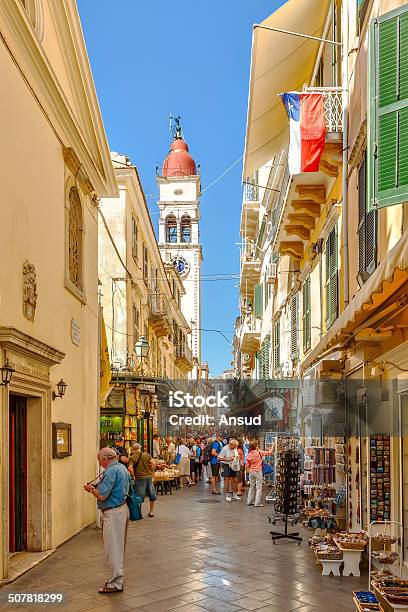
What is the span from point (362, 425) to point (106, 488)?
13.2 ft

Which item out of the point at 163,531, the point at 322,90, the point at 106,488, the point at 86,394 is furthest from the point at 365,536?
the point at 322,90

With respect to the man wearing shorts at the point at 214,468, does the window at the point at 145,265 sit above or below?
above

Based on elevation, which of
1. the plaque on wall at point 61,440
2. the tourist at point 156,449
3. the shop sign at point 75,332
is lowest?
the tourist at point 156,449

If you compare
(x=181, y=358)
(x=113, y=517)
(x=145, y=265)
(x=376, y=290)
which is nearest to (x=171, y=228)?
(x=181, y=358)

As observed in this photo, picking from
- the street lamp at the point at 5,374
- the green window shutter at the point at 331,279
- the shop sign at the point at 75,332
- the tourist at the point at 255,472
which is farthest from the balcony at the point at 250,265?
the street lamp at the point at 5,374

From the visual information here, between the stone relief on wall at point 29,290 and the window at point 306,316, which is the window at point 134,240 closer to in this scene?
the window at point 306,316

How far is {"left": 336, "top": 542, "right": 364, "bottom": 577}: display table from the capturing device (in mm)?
9016

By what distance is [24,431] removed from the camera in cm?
1061

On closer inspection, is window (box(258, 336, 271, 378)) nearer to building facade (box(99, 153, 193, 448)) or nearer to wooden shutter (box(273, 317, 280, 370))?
wooden shutter (box(273, 317, 280, 370))

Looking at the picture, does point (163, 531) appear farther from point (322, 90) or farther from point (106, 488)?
point (322, 90)

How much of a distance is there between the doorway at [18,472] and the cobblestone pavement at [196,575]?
62 cm

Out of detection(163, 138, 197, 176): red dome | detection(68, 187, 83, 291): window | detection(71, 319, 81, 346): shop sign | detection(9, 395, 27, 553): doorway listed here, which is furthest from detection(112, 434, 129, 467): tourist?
detection(163, 138, 197, 176): red dome

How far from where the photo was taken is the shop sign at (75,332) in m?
12.8

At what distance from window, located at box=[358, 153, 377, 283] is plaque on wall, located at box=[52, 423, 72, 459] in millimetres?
5184
